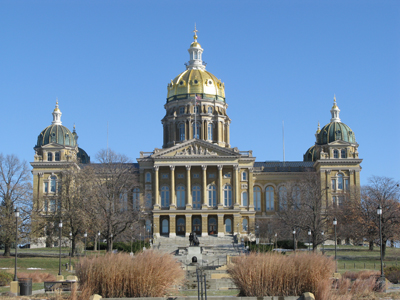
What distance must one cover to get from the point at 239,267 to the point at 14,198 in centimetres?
4412

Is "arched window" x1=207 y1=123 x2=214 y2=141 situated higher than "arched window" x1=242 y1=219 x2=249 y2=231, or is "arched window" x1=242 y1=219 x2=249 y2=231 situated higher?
"arched window" x1=207 y1=123 x2=214 y2=141

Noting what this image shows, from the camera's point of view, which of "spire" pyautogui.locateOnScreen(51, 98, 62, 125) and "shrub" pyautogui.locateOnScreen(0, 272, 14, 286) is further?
"spire" pyautogui.locateOnScreen(51, 98, 62, 125)

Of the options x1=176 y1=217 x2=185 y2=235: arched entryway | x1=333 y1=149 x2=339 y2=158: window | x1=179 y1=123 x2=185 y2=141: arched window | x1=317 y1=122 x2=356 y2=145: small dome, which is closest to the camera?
x1=176 y1=217 x2=185 y2=235: arched entryway

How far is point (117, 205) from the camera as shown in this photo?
78.1m

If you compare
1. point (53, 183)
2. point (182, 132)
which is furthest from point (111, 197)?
point (182, 132)

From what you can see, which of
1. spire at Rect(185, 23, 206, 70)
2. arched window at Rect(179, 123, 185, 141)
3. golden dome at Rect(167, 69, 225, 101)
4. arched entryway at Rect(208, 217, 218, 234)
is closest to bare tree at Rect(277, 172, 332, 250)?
arched entryway at Rect(208, 217, 218, 234)

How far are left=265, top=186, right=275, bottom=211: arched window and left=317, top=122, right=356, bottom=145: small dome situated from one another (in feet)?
35.0

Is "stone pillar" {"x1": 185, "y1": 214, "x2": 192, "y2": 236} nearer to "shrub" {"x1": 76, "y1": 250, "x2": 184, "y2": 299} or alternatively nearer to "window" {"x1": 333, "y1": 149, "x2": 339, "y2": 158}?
"window" {"x1": 333, "y1": 149, "x2": 339, "y2": 158}

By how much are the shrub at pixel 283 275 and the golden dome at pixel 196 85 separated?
79.9 m

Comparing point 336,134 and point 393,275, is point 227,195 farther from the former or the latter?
point 393,275

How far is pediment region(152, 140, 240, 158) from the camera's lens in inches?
3836

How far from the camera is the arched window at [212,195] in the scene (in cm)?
9919

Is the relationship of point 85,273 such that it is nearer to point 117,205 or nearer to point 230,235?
point 117,205

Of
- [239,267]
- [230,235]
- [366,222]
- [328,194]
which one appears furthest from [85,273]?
[328,194]
